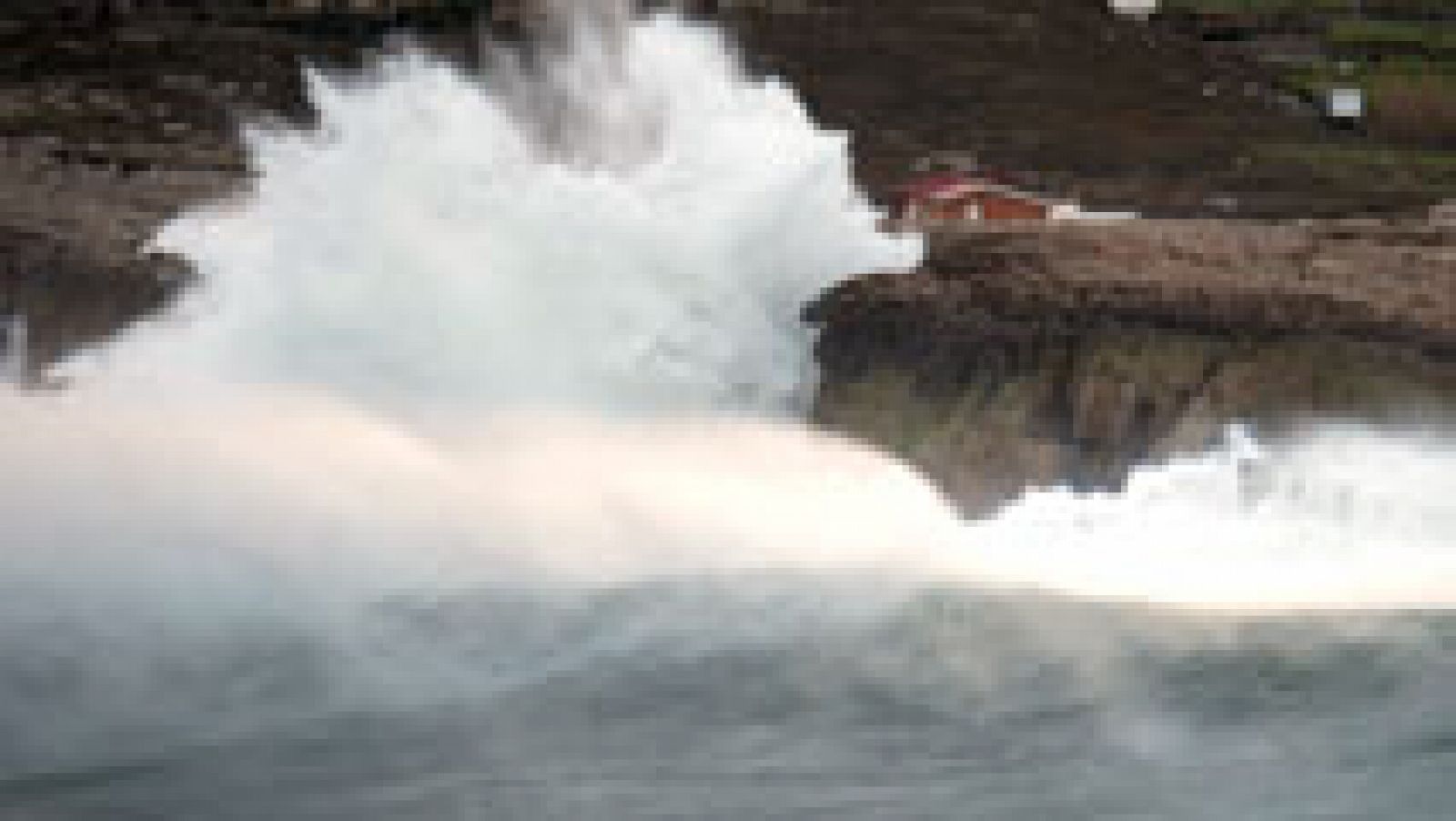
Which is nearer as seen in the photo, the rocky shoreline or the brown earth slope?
the rocky shoreline

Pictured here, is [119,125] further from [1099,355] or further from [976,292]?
[1099,355]

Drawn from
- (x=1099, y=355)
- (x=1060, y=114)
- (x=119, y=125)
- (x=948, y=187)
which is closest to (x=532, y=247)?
(x=1099, y=355)

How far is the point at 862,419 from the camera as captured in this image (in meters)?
32.3

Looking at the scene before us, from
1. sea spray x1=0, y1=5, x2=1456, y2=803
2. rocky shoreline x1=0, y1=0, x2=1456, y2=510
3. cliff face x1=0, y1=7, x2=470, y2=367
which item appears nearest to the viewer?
sea spray x1=0, y1=5, x2=1456, y2=803

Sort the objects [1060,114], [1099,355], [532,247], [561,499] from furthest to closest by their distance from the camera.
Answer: [1060,114], [1099,355], [532,247], [561,499]

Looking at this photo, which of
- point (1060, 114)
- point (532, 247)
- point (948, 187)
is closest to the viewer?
point (532, 247)

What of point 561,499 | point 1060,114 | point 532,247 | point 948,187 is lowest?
point 561,499

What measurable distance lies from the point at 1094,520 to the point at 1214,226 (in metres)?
12.1

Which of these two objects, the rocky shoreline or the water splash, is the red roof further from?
the water splash

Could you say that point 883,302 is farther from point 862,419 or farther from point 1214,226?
point 1214,226

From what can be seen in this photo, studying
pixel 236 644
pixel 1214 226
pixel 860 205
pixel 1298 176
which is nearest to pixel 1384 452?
pixel 860 205

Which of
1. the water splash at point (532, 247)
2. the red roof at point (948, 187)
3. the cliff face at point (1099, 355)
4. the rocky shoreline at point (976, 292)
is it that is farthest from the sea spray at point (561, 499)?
the red roof at point (948, 187)

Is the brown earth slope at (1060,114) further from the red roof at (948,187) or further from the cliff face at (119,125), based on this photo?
the cliff face at (119,125)

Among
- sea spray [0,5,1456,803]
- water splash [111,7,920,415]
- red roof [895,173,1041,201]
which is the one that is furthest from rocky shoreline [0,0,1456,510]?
red roof [895,173,1041,201]
